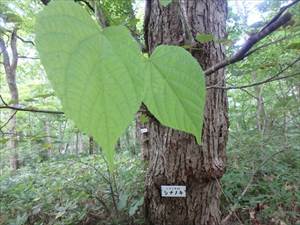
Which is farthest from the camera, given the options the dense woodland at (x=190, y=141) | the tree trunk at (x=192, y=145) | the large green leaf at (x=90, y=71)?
the tree trunk at (x=192, y=145)

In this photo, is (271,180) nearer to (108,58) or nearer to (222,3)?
(222,3)

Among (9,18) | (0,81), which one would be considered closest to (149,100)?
(9,18)

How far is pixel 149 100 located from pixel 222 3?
0.87 meters

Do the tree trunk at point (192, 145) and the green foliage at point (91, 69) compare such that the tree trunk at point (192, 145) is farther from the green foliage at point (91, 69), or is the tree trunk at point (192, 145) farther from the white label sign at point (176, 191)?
the green foliage at point (91, 69)

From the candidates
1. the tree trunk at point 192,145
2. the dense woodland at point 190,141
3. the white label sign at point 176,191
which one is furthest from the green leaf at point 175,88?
the white label sign at point 176,191

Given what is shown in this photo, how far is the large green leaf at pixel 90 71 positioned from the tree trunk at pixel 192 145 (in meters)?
0.74

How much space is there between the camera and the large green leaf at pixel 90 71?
0.13 m

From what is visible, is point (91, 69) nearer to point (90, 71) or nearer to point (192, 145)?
point (90, 71)

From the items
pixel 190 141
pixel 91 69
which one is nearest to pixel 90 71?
pixel 91 69

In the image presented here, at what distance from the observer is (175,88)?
184 mm

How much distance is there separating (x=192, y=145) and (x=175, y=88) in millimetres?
787

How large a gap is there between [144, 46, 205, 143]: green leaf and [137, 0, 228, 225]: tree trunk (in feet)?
2.25

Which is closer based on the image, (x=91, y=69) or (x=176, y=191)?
(x=91, y=69)

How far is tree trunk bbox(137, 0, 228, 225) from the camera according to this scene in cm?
89
